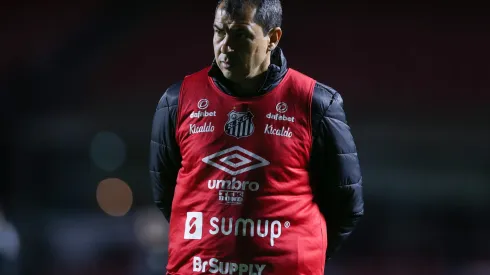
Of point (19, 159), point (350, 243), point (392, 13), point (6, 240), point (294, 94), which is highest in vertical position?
point (392, 13)

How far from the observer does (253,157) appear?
1766mm

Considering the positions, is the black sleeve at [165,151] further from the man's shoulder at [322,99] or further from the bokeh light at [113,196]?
the bokeh light at [113,196]

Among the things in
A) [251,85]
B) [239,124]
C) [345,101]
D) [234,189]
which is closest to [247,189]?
[234,189]

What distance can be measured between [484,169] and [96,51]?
16.9 ft

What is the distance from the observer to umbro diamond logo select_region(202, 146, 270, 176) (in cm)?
176

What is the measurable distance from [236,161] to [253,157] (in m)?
0.04

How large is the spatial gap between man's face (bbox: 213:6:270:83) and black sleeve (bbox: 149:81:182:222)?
18cm

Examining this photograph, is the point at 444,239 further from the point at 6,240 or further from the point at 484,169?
the point at 6,240

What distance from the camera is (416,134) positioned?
10297 mm

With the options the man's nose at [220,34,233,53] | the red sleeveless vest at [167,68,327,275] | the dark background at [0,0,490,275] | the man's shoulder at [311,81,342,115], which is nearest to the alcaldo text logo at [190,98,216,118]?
the red sleeveless vest at [167,68,327,275]

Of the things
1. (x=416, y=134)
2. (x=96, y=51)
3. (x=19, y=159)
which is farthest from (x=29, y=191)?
(x=416, y=134)

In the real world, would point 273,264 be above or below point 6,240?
above

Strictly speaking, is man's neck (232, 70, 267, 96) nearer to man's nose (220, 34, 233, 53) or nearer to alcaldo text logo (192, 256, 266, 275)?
man's nose (220, 34, 233, 53)

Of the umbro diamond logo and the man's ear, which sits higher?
the man's ear
